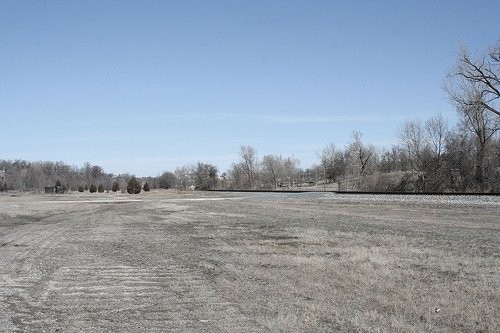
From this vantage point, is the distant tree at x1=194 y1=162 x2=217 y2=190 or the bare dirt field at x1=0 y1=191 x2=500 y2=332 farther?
the distant tree at x1=194 y1=162 x2=217 y2=190

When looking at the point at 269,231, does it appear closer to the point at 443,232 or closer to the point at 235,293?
the point at 443,232

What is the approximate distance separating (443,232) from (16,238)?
1472 cm

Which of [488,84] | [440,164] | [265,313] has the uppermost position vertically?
[488,84]

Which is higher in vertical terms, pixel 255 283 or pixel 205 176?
pixel 205 176

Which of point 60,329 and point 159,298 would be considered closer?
point 60,329

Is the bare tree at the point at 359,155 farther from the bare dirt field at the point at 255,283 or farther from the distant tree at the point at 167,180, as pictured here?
the bare dirt field at the point at 255,283

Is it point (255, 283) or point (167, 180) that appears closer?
point (255, 283)

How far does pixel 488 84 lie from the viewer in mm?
52656

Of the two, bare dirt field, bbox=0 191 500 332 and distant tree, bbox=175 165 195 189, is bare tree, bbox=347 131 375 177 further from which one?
bare dirt field, bbox=0 191 500 332

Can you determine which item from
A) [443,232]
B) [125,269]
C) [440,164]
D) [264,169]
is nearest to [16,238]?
[125,269]

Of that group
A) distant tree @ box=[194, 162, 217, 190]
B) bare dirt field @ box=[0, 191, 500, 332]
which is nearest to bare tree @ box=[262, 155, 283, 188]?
distant tree @ box=[194, 162, 217, 190]

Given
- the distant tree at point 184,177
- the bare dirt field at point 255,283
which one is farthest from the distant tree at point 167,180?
the bare dirt field at point 255,283

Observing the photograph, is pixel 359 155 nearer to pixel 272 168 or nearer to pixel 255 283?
pixel 272 168

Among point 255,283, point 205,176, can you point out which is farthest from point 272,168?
point 255,283
